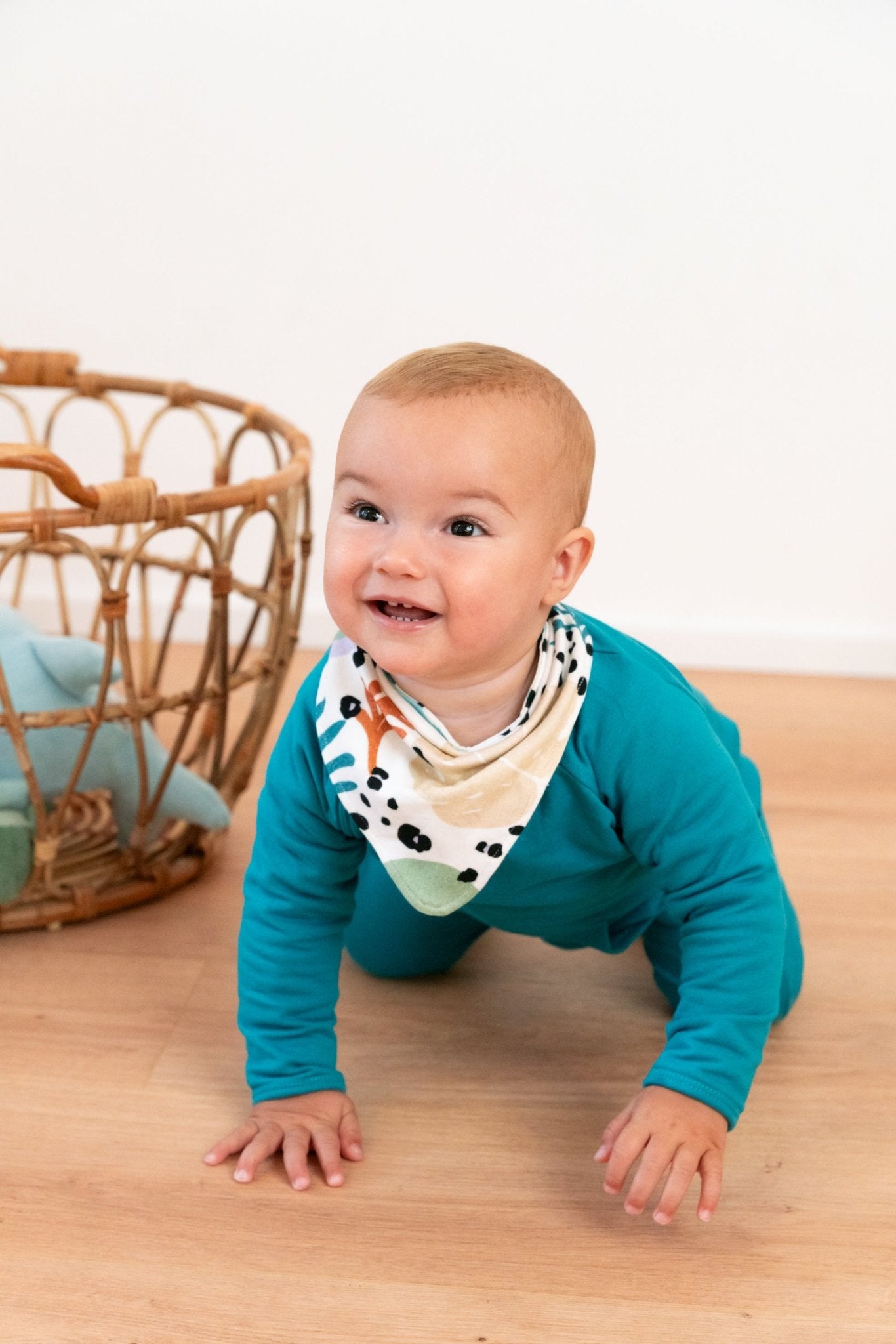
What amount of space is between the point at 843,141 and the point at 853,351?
232mm

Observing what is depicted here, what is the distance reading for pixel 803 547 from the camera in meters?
1.66

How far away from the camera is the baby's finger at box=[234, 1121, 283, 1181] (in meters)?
0.74

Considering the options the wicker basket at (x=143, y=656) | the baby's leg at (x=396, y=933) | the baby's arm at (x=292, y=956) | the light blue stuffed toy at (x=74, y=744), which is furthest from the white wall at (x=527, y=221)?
the baby's arm at (x=292, y=956)

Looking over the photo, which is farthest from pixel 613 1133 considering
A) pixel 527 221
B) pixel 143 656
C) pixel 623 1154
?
pixel 527 221

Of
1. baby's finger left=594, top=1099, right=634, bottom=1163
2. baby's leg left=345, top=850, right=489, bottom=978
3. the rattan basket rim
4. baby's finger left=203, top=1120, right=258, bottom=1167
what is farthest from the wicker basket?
baby's finger left=594, top=1099, right=634, bottom=1163

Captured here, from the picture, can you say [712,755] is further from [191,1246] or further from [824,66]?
[824,66]

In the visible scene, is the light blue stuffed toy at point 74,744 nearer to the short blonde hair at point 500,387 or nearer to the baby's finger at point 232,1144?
the baby's finger at point 232,1144

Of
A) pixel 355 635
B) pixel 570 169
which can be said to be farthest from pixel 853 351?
pixel 355 635

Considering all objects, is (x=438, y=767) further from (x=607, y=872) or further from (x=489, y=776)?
(x=607, y=872)

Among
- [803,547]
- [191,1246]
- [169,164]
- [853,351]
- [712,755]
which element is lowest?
[191,1246]

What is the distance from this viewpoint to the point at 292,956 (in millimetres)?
768

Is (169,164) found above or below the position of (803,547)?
above

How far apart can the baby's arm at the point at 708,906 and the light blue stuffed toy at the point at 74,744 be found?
1.33ft

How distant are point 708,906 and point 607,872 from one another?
84 millimetres
